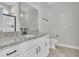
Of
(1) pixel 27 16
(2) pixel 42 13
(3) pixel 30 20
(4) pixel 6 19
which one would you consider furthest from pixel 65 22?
(4) pixel 6 19

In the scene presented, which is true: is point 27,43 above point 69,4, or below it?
below

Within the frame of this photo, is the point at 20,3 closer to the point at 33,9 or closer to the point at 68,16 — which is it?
the point at 33,9

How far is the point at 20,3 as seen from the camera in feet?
8.12

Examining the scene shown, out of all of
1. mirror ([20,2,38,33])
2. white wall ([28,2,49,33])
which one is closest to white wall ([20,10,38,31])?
mirror ([20,2,38,33])

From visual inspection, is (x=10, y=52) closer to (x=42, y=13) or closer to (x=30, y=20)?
(x=30, y=20)

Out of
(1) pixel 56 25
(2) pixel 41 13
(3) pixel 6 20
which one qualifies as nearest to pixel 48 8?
(2) pixel 41 13

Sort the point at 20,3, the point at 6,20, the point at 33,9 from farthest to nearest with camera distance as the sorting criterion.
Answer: the point at 33,9 → the point at 20,3 → the point at 6,20

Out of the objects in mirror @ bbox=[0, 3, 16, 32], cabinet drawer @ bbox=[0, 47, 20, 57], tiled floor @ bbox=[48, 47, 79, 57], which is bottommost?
tiled floor @ bbox=[48, 47, 79, 57]

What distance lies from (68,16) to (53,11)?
800mm

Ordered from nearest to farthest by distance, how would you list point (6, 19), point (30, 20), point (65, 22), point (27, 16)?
point (6, 19)
point (27, 16)
point (30, 20)
point (65, 22)

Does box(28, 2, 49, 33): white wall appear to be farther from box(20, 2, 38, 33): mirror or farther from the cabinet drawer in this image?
the cabinet drawer

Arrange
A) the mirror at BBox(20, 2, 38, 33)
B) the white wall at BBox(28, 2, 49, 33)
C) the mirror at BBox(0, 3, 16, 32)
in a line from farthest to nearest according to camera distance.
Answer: the white wall at BBox(28, 2, 49, 33) < the mirror at BBox(20, 2, 38, 33) < the mirror at BBox(0, 3, 16, 32)

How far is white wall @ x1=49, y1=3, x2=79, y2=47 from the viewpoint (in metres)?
3.52

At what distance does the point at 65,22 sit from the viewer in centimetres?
375
